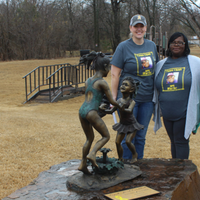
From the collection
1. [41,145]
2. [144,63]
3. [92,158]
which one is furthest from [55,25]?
[92,158]

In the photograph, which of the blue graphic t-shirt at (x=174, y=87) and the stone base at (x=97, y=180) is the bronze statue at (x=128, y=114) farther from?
the blue graphic t-shirt at (x=174, y=87)

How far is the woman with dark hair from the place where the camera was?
313 centimetres

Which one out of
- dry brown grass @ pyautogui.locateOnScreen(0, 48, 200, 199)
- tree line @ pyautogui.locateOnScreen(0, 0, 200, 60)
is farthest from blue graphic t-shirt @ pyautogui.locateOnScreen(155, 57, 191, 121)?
tree line @ pyautogui.locateOnScreen(0, 0, 200, 60)

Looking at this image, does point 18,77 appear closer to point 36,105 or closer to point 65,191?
point 36,105

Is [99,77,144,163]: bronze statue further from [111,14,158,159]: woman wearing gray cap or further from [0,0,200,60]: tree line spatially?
[0,0,200,60]: tree line

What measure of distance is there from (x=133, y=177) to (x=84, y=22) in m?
30.3

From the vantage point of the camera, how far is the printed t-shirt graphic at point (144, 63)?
10.5ft

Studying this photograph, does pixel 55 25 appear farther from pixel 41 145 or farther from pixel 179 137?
pixel 179 137

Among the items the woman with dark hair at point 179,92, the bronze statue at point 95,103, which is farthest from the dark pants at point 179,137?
the bronze statue at point 95,103

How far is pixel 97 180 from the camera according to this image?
2.53 metres

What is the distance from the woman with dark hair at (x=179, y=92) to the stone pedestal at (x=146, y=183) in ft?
1.14

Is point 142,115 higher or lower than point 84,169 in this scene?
higher

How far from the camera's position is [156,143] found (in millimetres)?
5934

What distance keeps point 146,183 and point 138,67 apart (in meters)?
1.35
